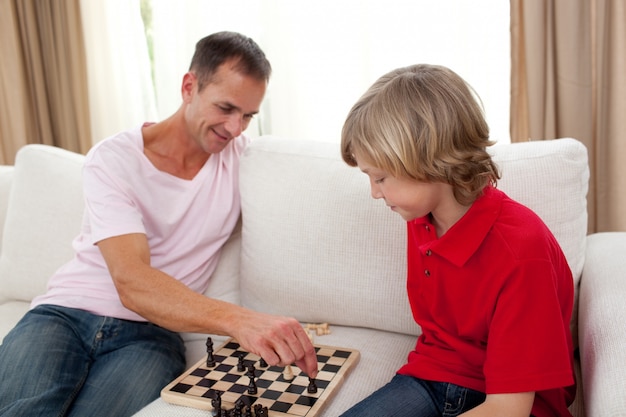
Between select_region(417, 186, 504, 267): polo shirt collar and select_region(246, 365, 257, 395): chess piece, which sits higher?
select_region(417, 186, 504, 267): polo shirt collar

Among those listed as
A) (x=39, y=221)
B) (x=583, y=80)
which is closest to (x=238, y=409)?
(x=39, y=221)

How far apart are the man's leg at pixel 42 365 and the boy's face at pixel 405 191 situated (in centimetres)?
95

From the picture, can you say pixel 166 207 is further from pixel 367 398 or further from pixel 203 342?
pixel 367 398

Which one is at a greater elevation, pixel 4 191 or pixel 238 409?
pixel 4 191

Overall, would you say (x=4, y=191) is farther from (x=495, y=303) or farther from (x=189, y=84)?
(x=495, y=303)

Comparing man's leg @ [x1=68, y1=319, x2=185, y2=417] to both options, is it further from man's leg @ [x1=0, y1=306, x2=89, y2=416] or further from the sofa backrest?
the sofa backrest

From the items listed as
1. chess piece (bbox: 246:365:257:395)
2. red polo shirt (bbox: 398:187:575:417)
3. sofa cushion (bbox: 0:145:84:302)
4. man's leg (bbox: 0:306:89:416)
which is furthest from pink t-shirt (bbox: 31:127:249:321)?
red polo shirt (bbox: 398:187:575:417)

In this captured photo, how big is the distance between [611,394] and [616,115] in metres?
1.42

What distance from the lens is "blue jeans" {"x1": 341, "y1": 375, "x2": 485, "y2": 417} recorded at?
4.44ft

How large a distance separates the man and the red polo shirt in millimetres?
292

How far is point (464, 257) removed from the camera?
1288 millimetres

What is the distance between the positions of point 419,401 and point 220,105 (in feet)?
3.40

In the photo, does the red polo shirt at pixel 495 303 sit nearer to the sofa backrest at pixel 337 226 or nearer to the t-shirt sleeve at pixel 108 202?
the sofa backrest at pixel 337 226

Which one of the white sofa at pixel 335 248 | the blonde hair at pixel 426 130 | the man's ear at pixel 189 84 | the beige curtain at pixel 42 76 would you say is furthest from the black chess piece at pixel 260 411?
the beige curtain at pixel 42 76
